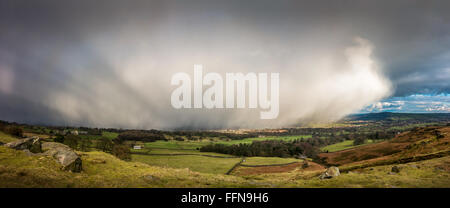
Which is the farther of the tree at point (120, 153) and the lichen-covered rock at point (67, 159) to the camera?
the tree at point (120, 153)

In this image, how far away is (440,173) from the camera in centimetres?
2945

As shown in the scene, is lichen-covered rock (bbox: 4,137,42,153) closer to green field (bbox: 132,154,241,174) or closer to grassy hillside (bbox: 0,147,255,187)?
grassy hillside (bbox: 0,147,255,187)

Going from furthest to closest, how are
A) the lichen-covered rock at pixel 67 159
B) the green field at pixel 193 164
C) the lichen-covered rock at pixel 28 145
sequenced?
the green field at pixel 193 164 < the lichen-covered rock at pixel 28 145 < the lichen-covered rock at pixel 67 159

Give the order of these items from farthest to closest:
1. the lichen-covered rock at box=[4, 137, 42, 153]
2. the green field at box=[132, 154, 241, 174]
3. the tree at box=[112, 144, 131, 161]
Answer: the green field at box=[132, 154, 241, 174] → the tree at box=[112, 144, 131, 161] → the lichen-covered rock at box=[4, 137, 42, 153]

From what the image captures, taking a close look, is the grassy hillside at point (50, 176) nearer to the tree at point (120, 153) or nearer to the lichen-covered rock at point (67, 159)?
the lichen-covered rock at point (67, 159)

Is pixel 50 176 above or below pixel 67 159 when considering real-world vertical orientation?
below

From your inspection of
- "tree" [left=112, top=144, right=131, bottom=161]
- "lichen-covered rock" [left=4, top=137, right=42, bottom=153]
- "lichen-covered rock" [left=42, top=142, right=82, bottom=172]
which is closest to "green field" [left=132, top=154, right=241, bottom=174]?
"tree" [left=112, top=144, right=131, bottom=161]

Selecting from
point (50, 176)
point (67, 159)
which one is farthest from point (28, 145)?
point (50, 176)

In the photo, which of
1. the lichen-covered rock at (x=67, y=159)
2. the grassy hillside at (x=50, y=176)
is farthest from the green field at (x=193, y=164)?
the lichen-covered rock at (x=67, y=159)

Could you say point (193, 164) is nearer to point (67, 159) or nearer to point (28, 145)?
point (28, 145)

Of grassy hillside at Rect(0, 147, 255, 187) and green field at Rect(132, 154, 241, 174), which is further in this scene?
green field at Rect(132, 154, 241, 174)

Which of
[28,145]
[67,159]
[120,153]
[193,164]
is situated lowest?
[193,164]
